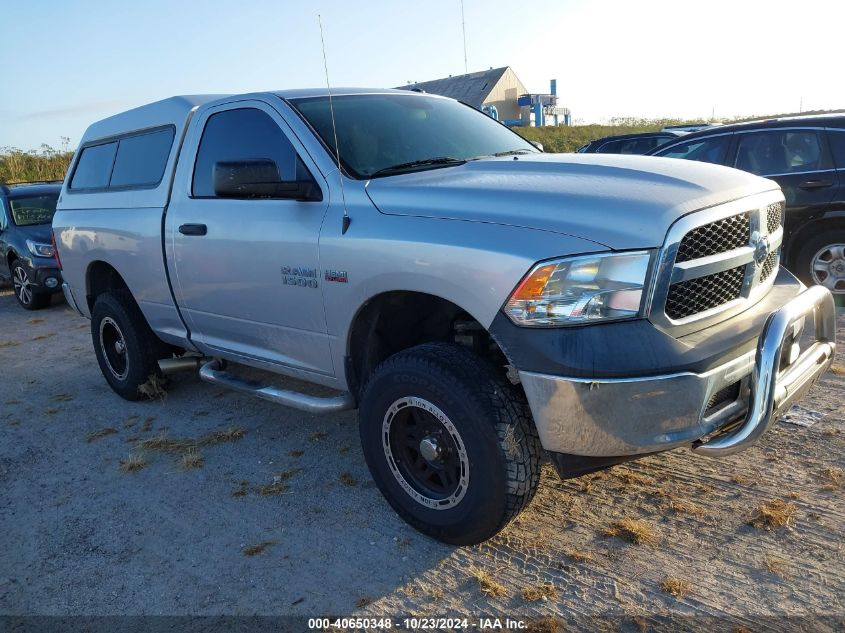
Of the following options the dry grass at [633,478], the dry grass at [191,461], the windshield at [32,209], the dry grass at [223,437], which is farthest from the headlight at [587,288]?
the windshield at [32,209]

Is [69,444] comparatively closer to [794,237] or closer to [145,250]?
[145,250]

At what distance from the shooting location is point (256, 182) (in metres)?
3.23

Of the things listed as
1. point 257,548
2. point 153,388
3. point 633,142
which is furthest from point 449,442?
point 633,142

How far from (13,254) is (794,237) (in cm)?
1005

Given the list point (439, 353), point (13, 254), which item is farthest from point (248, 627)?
point (13, 254)

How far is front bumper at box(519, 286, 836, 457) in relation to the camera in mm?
2355

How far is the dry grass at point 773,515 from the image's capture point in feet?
9.61

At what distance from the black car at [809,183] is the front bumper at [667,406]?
4346 mm

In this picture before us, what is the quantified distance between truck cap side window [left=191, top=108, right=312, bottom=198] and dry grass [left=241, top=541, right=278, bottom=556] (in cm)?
173

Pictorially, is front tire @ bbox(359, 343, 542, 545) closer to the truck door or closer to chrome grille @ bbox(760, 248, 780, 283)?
the truck door

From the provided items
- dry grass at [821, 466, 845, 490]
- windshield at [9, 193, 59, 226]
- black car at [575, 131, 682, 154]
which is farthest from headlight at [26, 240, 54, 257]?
dry grass at [821, 466, 845, 490]

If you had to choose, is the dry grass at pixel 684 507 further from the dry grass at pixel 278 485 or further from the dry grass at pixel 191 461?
the dry grass at pixel 191 461

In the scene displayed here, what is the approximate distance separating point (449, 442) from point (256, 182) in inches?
59.2


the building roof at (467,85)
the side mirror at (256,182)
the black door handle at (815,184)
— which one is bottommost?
the black door handle at (815,184)
